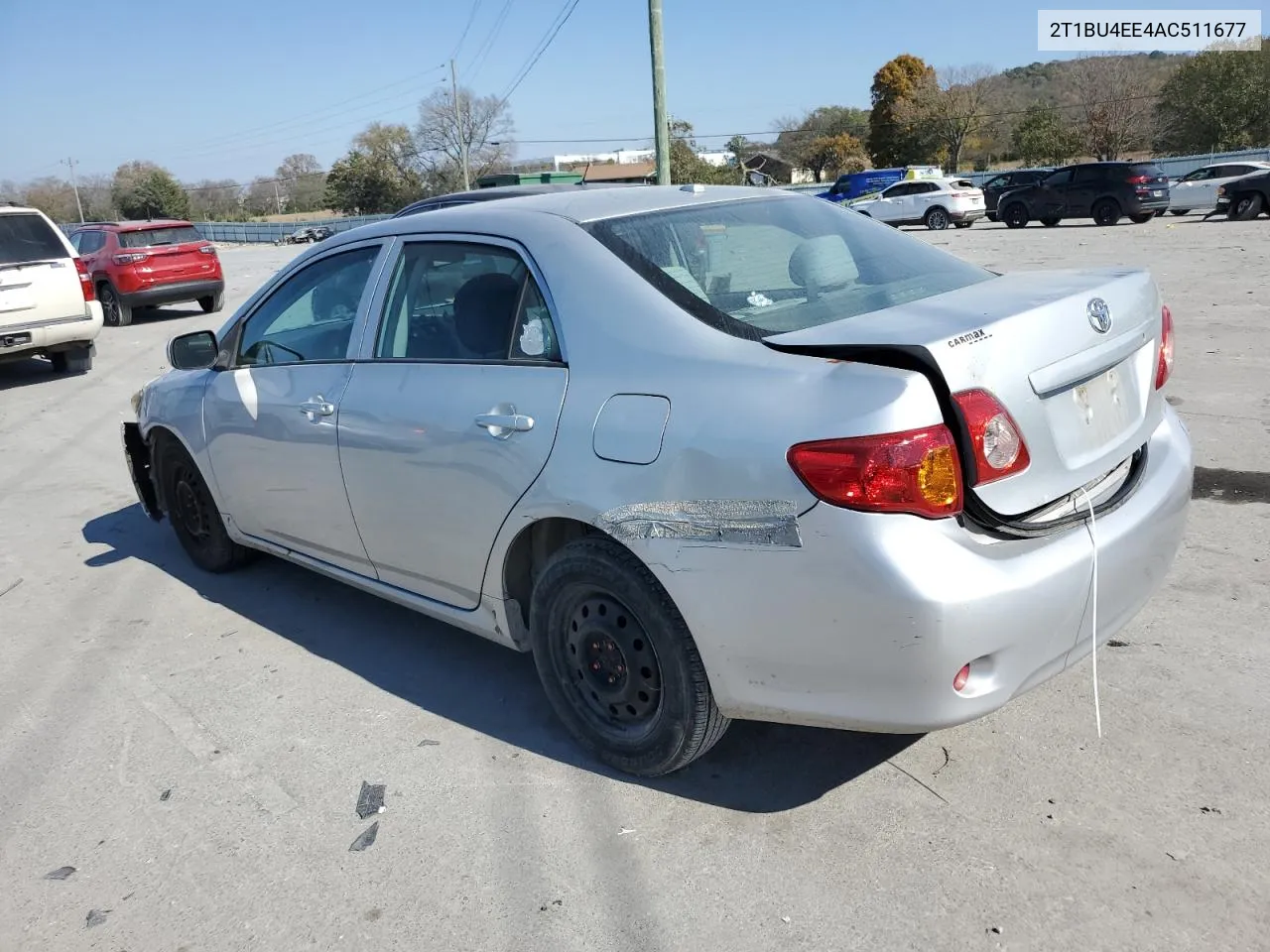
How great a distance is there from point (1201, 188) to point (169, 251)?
24.3m

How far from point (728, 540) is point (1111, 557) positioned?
1.03 meters

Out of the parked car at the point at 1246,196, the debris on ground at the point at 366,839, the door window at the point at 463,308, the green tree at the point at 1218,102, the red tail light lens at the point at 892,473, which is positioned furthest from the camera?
the green tree at the point at 1218,102

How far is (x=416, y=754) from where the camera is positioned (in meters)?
3.38

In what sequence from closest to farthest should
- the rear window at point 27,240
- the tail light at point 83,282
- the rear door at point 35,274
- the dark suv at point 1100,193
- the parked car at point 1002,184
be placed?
the rear door at point 35,274, the rear window at point 27,240, the tail light at point 83,282, the dark suv at point 1100,193, the parked car at point 1002,184

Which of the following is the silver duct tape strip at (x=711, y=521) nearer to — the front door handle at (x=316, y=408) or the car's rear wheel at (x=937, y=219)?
the front door handle at (x=316, y=408)

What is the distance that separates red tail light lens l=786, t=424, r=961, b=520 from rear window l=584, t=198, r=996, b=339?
1.63ft

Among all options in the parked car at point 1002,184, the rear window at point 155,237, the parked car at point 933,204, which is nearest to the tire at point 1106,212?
the parked car at point 1002,184

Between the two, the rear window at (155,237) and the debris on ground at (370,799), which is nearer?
the debris on ground at (370,799)

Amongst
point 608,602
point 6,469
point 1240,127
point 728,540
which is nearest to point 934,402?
point 728,540

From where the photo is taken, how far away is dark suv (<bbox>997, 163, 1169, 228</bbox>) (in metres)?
24.8

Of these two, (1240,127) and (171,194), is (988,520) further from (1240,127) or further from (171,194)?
(171,194)

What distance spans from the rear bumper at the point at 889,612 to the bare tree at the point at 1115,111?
57144 mm

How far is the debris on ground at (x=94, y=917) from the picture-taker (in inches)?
106

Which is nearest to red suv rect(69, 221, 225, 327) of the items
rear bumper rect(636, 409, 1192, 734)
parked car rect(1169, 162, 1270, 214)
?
rear bumper rect(636, 409, 1192, 734)
